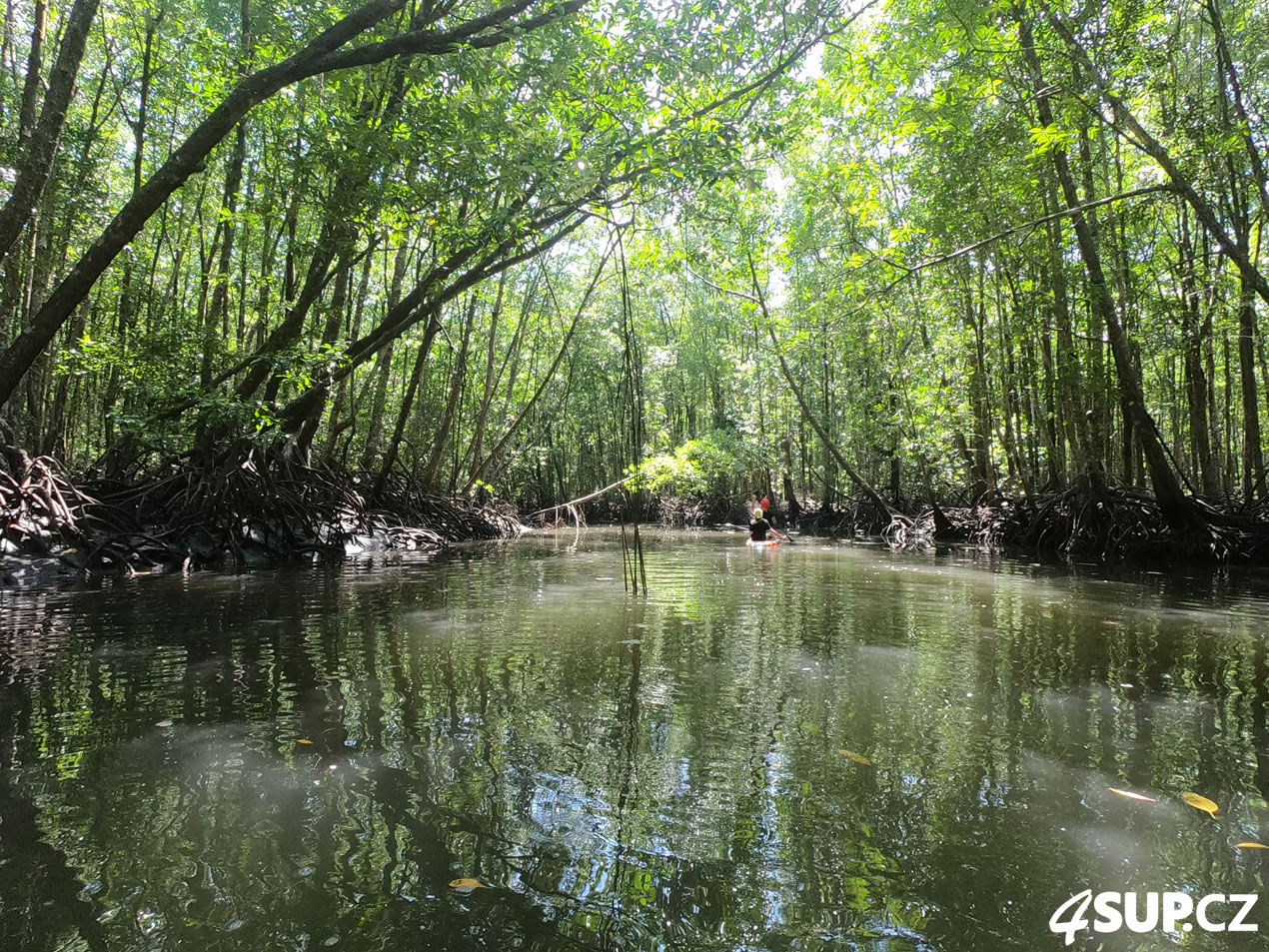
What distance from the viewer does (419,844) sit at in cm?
167

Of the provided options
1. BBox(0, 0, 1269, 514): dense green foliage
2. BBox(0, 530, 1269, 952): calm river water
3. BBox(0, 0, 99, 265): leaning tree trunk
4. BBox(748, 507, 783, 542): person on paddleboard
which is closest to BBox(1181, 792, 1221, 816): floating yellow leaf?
BBox(0, 530, 1269, 952): calm river water

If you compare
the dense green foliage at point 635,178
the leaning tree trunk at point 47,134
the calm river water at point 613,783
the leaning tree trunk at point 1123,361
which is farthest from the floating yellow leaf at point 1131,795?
the leaning tree trunk at point 1123,361

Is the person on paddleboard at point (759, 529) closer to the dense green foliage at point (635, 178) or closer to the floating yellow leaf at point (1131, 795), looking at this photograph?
the dense green foliage at point (635, 178)

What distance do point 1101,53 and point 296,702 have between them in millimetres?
8565

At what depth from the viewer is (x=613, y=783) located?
2.07m

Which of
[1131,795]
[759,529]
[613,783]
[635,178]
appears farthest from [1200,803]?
[759,529]

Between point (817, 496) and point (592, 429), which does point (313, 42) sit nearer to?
point (592, 429)

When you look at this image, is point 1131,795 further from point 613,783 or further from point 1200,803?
point 613,783

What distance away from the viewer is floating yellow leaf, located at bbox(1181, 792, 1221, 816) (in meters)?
1.90

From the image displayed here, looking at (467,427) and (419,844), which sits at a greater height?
(467,427)

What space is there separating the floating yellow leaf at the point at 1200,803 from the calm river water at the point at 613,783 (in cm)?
3

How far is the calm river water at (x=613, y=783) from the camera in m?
1.40

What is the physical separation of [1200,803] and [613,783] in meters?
1.81

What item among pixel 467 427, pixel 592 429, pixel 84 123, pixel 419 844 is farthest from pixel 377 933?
pixel 592 429
